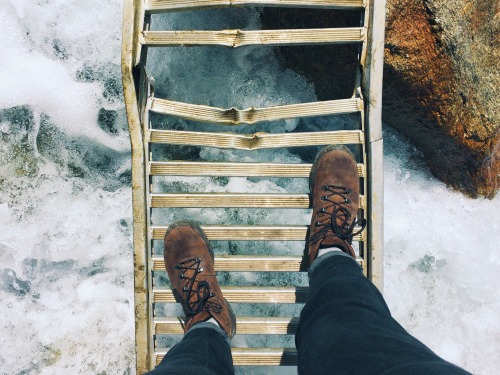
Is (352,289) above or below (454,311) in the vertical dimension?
above

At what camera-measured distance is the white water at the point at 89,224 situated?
8.86ft

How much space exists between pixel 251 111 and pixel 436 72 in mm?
997

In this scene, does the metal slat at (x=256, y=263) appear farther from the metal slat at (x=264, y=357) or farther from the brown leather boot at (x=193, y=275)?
the metal slat at (x=264, y=357)

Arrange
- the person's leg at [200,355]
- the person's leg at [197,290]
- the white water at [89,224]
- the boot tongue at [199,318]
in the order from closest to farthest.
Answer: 1. the person's leg at [200,355]
2. the person's leg at [197,290]
3. the boot tongue at [199,318]
4. the white water at [89,224]

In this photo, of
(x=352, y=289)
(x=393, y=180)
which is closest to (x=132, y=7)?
(x=352, y=289)

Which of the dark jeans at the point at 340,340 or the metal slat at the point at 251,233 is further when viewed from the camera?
the metal slat at the point at 251,233

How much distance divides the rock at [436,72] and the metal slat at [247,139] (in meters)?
0.49

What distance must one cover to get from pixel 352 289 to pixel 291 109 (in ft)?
2.70

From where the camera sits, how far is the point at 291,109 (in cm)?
200

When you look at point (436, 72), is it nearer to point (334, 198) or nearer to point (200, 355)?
point (334, 198)

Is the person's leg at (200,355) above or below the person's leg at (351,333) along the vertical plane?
below

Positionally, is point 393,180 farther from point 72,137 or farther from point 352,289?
point 72,137

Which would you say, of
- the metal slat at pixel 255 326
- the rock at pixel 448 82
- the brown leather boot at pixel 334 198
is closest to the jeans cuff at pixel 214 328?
the metal slat at pixel 255 326

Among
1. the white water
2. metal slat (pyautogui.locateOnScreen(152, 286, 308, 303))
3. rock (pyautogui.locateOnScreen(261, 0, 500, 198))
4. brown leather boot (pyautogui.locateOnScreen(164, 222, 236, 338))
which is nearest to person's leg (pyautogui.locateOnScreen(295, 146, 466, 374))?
metal slat (pyautogui.locateOnScreen(152, 286, 308, 303))
